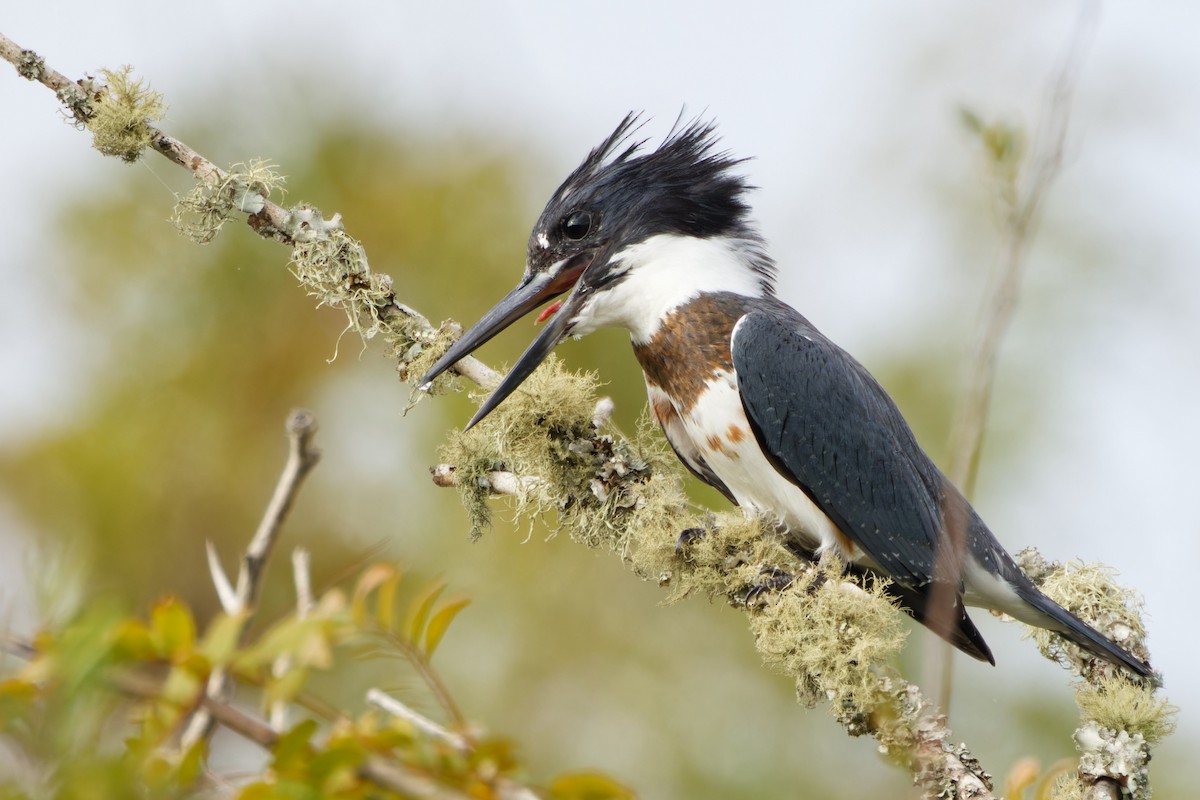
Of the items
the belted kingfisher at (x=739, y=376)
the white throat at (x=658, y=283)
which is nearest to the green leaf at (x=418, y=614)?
the belted kingfisher at (x=739, y=376)

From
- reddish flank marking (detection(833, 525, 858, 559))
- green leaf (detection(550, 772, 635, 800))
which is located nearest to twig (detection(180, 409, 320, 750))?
green leaf (detection(550, 772, 635, 800))

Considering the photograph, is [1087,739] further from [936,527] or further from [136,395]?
[136,395]

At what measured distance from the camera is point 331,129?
6164 millimetres

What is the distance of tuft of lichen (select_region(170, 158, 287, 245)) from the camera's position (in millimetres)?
2377

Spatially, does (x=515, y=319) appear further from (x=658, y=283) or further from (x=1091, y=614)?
(x=1091, y=614)

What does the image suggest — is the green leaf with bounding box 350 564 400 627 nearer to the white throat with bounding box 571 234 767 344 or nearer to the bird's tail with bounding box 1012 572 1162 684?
the bird's tail with bounding box 1012 572 1162 684

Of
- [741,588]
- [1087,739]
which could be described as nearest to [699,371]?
[741,588]

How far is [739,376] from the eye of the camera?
255 centimetres

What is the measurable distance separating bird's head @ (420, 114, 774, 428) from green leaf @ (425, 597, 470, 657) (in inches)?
66.6

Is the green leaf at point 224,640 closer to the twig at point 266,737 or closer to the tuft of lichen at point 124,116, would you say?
the twig at point 266,737

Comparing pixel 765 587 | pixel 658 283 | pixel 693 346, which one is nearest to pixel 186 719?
pixel 765 587

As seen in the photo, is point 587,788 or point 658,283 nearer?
point 587,788

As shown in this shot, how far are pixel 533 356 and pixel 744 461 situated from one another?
1.73 feet

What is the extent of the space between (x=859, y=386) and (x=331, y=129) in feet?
13.9
